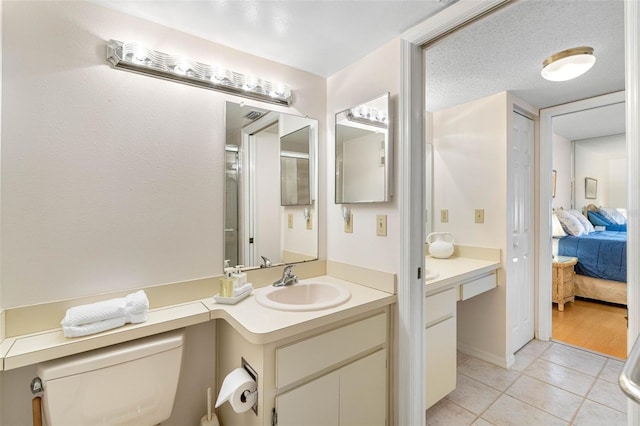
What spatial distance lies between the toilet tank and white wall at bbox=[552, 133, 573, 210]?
557cm

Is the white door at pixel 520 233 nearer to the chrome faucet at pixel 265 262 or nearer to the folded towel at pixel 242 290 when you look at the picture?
the chrome faucet at pixel 265 262

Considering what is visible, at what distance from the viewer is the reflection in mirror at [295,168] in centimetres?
184

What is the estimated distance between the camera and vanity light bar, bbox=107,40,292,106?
129 centimetres

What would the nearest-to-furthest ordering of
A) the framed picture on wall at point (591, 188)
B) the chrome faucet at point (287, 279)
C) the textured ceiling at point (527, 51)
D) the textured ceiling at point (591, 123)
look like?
the textured ceiling at point (527, 51) < the chrome faucet at point (287, 279) < the textured ceiling at point (591, 123) < the framed picture on wall at point (591, 188)

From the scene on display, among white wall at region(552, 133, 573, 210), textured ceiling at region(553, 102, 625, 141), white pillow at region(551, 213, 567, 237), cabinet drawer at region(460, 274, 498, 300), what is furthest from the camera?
white wall at region(552, 133, 573, 210)

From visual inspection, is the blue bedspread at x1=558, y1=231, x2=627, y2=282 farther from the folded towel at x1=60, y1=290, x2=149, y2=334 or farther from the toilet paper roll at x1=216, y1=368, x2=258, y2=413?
the folded towel at x1=60, y1=290, x2=149, y2=334

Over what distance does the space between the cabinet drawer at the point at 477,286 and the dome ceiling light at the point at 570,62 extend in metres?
1.47

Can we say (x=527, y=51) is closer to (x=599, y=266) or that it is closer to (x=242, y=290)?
(x=242, y=290)

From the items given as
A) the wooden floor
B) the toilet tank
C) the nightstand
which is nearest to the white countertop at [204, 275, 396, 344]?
the toilet tank

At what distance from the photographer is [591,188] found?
5.10 metres

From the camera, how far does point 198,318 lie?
132 cm

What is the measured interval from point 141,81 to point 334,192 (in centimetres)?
120

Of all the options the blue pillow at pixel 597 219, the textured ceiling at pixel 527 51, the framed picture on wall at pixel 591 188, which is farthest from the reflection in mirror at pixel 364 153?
the framed picture on wall at pixel 591 188

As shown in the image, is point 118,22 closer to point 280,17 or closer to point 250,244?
point 280,17
